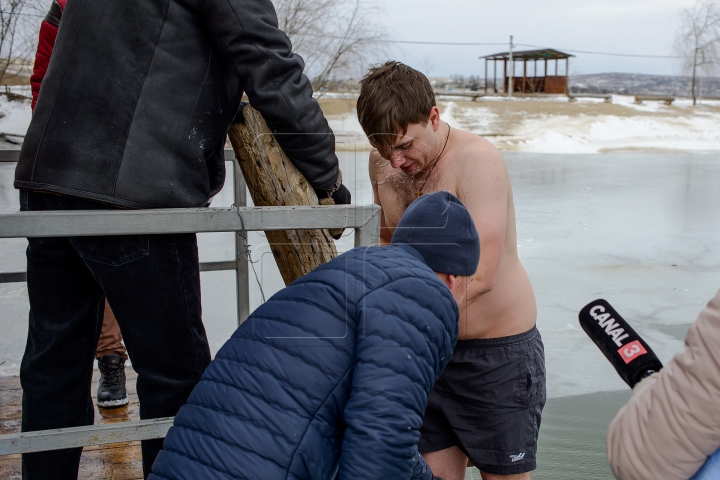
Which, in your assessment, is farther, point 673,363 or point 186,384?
point 186,384

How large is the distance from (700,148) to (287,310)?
19.5 meters

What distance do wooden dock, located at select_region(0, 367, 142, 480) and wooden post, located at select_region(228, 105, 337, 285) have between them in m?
0.98

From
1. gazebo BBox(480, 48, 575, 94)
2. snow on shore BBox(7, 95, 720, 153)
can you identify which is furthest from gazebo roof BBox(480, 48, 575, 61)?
snow on shore BBox(7, 95, 720, 153)

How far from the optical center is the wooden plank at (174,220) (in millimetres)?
1352

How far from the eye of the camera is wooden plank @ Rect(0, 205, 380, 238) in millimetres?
1352

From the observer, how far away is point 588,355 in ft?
12.2

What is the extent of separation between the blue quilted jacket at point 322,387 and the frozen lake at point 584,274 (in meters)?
0.78

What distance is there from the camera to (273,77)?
160 centimetres

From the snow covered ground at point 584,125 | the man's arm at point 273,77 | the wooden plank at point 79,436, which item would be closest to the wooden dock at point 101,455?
the wooden plank at point 79,436

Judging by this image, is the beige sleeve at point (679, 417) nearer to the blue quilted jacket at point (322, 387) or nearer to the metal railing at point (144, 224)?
the blue quilted jacket at point (322, 387)

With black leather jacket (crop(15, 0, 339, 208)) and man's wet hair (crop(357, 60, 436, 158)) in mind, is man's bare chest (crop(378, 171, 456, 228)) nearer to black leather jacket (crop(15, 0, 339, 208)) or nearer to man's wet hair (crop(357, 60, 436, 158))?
man's wet hair (crop(357, 60, 436, 158))

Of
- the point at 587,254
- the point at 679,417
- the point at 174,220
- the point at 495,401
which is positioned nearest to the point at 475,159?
the point at 495,401

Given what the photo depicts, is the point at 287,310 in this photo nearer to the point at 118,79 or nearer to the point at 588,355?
the point at 118,79

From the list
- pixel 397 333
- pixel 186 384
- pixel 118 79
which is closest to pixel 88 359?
pixel 186 384
